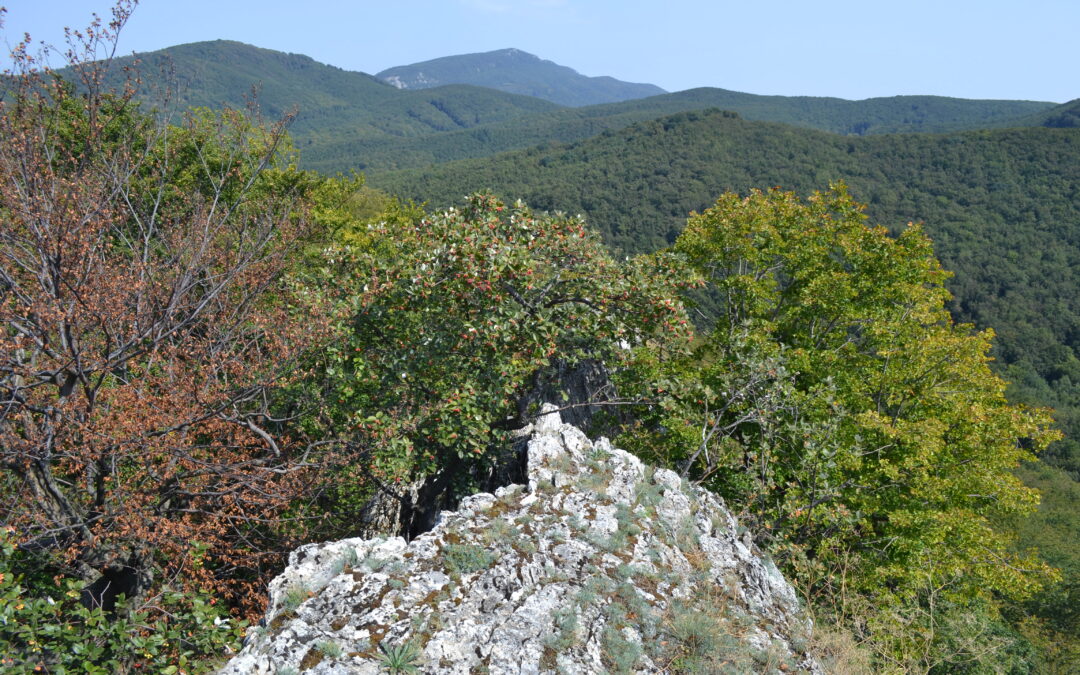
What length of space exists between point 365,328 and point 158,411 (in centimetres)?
310

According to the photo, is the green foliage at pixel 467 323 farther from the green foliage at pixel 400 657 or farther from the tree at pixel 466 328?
the green foliage at pixel 400 657

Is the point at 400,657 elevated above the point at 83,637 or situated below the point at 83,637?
above

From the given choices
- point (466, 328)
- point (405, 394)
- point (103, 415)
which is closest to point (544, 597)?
point (466, 328)

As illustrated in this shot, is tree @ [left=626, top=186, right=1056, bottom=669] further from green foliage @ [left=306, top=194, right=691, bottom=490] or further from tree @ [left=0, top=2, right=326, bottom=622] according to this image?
tree @ [left=0, top=2, right=326, bottom=622]

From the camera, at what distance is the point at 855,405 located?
52.8ft

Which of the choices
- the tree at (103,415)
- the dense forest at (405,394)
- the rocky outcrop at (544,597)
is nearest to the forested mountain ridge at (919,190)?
the dense forest at (405,394)

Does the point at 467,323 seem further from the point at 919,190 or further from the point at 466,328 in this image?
the point at 919,190

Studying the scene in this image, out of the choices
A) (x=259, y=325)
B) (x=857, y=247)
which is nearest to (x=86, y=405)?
(x=259, y=325)

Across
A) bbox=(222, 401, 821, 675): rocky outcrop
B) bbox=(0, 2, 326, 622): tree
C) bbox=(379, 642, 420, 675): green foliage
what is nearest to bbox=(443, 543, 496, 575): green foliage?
bbox=(222, 401, 821, 675): rocky outcrop

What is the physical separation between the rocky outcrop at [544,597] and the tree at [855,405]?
145 inches

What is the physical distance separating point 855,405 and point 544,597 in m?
13.1

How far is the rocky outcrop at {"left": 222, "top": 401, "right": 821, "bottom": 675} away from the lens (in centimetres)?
520

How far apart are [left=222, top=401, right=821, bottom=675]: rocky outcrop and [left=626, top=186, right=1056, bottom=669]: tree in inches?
145

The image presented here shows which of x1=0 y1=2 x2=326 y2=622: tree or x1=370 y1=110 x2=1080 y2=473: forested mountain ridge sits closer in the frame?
x1=0 y1=2 x2=326 y2=622: tree
